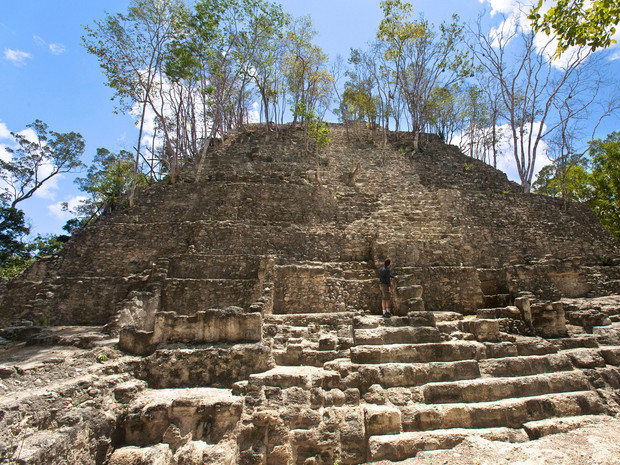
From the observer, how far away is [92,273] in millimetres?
12234

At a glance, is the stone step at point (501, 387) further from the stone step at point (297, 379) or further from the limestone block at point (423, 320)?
the limestone block at point (423, 320)

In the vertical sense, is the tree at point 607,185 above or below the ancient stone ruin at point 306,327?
above

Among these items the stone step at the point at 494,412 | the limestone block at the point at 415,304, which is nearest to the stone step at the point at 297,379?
Result: the stone step at the point at 494,412

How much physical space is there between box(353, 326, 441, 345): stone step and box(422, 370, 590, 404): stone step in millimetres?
1255

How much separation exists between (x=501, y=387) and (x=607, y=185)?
21.7 m

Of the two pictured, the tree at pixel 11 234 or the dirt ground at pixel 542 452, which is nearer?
the dirt ground at pixel 542 452

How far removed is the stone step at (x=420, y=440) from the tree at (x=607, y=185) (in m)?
21.9

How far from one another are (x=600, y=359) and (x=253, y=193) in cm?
1303

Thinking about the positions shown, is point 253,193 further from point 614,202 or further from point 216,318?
point 614,202

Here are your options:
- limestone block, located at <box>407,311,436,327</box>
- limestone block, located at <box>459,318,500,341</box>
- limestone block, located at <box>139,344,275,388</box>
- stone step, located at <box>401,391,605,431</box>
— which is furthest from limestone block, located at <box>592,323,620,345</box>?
limestone block, located at <box>139,344,275,388</box>

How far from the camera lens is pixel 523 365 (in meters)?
6.24

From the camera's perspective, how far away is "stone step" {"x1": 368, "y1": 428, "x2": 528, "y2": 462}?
462 cm

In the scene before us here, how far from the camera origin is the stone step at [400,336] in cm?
694

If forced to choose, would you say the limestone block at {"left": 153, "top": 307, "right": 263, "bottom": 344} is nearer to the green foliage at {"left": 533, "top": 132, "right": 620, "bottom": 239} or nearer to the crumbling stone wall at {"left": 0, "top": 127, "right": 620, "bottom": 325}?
the crumbling stone wall at {"left": 0, "top": 127, "right": 620, "bottom": 325}
